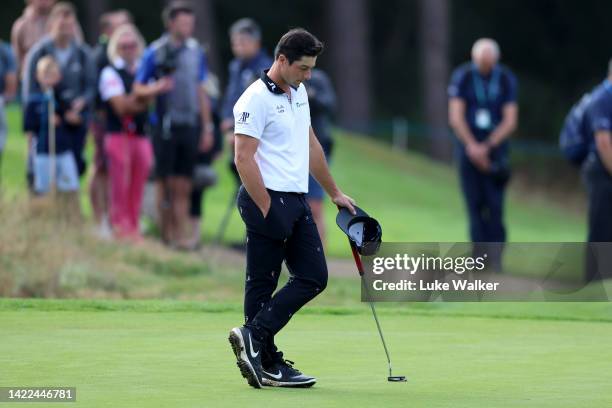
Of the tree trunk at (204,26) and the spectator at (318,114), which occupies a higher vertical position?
the tree trunk at (204,26)

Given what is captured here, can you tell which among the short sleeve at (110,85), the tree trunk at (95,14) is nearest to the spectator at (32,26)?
the short sleeve at (110,85)

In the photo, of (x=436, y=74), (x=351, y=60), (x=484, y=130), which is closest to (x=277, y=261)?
(x=484, y=130)

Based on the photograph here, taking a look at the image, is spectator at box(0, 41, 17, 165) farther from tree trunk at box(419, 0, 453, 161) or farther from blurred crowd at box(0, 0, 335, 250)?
tree trunk at box(419, 0, 453, 161)

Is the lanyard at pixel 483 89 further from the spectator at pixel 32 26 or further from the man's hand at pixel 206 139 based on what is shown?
the spectator at pixel 32 26

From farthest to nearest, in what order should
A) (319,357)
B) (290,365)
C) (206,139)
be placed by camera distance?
(206,139), (319,357), (290,365)

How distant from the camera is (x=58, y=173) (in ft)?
50.0

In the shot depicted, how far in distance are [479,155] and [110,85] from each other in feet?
12.2

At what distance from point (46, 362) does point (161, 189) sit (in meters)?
8.15

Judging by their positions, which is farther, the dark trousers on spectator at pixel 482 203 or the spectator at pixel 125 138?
the dark trousers on spectator at pixel 482 203

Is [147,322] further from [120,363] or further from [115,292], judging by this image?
[115,292]

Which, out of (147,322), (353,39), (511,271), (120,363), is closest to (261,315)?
(120,363)

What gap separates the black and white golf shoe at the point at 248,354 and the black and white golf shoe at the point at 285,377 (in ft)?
0.35

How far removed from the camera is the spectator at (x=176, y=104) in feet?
51.1

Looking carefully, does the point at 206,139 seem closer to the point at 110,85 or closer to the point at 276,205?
the point at 110,85
